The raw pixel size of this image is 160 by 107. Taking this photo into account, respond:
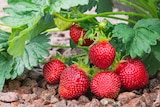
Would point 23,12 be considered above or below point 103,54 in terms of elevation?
above

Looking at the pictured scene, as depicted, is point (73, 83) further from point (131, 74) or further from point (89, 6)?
point (89, 6)

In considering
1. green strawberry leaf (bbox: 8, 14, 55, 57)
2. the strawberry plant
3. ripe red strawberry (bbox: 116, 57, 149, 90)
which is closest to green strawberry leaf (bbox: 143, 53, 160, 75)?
the strawberry plant

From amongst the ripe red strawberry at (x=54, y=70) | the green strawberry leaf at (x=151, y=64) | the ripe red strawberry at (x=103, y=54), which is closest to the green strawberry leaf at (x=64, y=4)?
the ripe red strawberry at (x=103, y=54)

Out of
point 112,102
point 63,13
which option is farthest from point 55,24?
point 112,102

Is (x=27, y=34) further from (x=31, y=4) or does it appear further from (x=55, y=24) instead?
(x=55, y=24)

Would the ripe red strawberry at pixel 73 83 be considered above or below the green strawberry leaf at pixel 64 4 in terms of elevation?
below

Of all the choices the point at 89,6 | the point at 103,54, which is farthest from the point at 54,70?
the point at 89,6

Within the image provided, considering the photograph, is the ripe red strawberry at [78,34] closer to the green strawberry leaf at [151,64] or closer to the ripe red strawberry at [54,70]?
the ripe red strawberry at [54,70]
